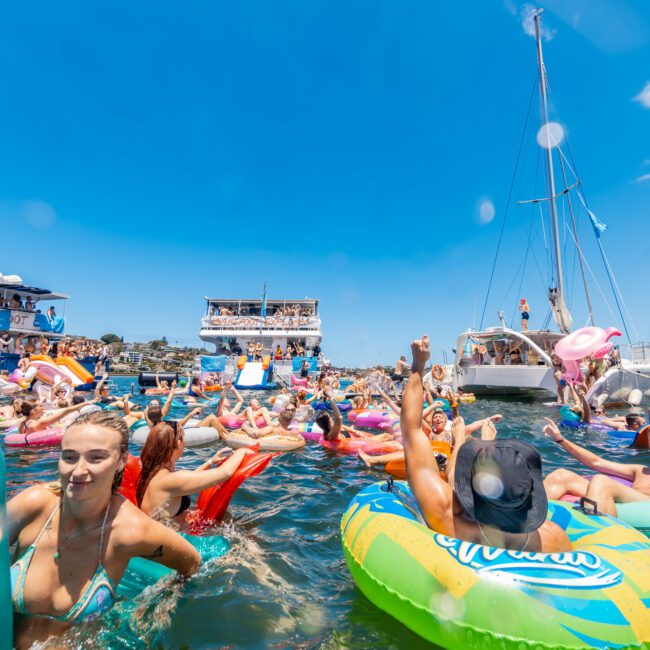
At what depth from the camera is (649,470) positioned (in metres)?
Answer: 5.18

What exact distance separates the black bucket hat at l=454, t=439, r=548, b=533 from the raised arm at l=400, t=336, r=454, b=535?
0.26m

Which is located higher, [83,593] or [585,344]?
[585,344]

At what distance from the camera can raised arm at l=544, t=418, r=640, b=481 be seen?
17.0 feet

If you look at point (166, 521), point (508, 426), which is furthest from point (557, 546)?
point (508, 426)

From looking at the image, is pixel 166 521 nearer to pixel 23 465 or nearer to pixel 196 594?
pixel 196 594

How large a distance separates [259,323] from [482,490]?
33433 millimetres

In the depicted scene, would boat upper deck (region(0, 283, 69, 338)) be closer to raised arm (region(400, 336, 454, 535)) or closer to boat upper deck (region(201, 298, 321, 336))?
boat upper deck (region(201, 298, 321, 336))

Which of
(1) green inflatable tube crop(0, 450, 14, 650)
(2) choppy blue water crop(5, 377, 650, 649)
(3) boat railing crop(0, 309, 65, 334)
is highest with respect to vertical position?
(3) boat railing crop(0, 309, 65, 334)

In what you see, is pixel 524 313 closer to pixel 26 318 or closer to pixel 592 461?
pixel 592 461

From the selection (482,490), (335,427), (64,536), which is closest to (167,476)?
(64,536)

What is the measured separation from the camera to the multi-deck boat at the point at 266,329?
31516mm

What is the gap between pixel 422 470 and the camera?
112 inches

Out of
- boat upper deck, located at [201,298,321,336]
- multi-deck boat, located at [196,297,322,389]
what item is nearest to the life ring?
multi-deck boat, located at [196,297,322,389]

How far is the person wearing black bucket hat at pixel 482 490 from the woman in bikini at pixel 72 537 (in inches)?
71.0
